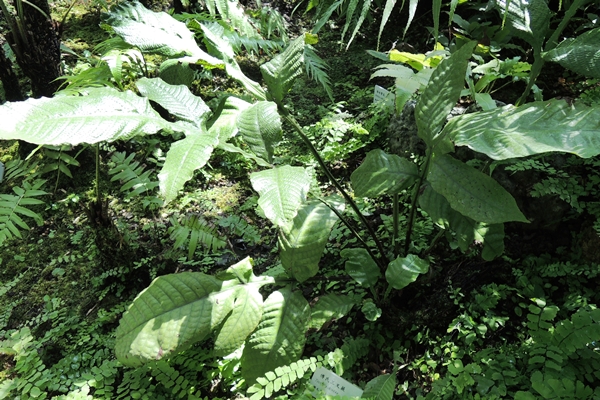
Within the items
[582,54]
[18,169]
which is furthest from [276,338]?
[18,169]

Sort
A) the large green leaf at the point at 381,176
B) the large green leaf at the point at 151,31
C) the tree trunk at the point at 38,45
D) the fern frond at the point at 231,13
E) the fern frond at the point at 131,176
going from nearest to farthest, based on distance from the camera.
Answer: the large green leaf at the point at 151,31 < the large green leaf at the point at 381,176 < the fern frond at the point at 231,13 < the fern frond at the point at 131,176 < the tree trunk at the point at 38,45

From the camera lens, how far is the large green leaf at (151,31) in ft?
4.01

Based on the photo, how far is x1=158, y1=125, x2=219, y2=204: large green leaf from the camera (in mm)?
839

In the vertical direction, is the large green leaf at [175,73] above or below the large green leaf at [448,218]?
above

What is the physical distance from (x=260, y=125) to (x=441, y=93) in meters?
0.57

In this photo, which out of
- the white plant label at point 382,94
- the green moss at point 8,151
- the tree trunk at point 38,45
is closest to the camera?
the tree trunk at point 38,45

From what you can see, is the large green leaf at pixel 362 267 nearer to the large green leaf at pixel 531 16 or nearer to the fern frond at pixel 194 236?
the fern frond at pixel 194 236

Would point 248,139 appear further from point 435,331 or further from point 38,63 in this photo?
point 38,63

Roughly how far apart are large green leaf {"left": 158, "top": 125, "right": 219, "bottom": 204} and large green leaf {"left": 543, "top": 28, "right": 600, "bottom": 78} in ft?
3.74

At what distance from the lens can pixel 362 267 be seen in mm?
1609

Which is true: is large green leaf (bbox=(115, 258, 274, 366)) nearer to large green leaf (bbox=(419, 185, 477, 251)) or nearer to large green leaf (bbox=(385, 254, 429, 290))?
large green leaf (bbox=(385, 254, 429, 290))

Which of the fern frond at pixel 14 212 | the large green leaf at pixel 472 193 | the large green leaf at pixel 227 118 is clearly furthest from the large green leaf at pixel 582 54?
the fern frond at pixel 14 212

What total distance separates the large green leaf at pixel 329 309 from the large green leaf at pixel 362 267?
0.09 m

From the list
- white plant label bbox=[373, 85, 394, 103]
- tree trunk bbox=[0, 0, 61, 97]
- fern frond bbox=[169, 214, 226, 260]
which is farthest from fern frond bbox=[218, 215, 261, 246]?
tree trunk bbox=[0, 0, 61, 97]
